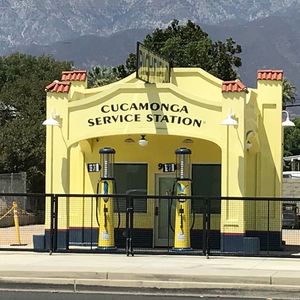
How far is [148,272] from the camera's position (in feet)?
53.5

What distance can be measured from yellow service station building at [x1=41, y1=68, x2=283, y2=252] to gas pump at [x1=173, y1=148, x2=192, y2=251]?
4 centimetres

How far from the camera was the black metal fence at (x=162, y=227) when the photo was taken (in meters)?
20.8

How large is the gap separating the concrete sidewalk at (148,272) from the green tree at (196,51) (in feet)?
111

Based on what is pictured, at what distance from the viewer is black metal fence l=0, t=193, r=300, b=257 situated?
20750 mm

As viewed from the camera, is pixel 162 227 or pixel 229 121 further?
pixel 162 227

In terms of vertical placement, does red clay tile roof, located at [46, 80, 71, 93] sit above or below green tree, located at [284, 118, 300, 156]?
A: below

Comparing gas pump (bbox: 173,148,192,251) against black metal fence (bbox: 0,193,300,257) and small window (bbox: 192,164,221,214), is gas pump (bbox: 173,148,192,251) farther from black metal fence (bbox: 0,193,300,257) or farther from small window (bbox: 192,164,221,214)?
small window (bbox: 192,164,221,214)

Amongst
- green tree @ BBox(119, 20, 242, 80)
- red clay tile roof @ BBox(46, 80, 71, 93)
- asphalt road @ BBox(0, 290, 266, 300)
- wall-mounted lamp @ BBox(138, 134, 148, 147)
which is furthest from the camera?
green tree @ BBox(119, 20, 242, 80)

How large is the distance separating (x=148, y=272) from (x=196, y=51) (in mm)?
38295

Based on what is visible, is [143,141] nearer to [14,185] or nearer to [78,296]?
[78,296]

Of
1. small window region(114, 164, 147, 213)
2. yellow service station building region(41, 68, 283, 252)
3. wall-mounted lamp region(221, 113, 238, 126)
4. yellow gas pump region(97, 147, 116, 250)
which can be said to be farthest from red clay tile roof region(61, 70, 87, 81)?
wall-mounted lamp region(221, 113, 238, 126)

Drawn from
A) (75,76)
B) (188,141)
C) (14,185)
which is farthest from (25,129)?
(188,141)

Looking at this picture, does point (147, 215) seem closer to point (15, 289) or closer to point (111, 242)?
point (111, 242)

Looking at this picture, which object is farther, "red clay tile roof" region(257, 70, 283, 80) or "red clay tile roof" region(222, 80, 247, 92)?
"red clay tile roof" region(257, 70, 283, 80)
